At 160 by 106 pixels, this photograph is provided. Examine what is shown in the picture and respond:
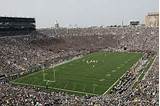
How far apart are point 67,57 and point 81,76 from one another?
18.5m

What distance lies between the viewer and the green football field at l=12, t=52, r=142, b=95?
3846 cm

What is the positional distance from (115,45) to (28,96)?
6032 centimetres

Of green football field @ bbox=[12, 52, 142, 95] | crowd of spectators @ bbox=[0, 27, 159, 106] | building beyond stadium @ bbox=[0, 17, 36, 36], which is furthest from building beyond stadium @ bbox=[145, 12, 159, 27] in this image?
green football field @ bbox=[12, 52, 142, 95]

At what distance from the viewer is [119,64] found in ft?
187

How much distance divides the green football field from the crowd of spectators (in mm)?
2284

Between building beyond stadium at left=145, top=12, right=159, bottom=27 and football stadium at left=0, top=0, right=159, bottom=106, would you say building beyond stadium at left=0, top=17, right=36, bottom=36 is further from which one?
building beyond stadium at left=145, top=12, right=159, bottom=27

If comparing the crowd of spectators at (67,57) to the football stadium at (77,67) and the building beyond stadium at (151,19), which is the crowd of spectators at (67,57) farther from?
the building beyond stadium at (151,19)

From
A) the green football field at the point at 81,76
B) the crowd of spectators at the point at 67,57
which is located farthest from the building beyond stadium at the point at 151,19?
the green football field at the point at 81,76

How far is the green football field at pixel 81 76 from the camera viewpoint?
Answer: 38.5 m

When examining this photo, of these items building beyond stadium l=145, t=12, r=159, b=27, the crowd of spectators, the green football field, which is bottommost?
the green football field

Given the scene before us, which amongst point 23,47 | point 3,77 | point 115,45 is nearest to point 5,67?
point 3,77

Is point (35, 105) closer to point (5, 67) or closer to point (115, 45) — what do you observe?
point (5, 67)

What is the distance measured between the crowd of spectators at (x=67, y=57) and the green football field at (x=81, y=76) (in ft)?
7.49

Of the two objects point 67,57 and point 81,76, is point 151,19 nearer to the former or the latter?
point 67,57
